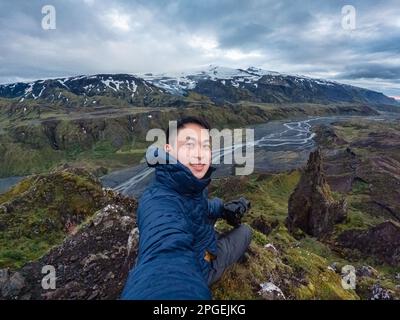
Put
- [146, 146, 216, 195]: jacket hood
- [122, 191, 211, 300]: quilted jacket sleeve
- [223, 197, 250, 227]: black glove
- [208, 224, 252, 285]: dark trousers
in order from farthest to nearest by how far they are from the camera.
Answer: [223, 197, 250, 227]: black glove < [208, 224, 252, 285]: dark trousers < [146, 146, 216, 195]: jacket hood < [122, 191, 211, 300]: quilted jacket sleeve

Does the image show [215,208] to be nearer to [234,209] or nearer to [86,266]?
[234,209]

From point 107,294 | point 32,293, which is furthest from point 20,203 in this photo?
point 107,294

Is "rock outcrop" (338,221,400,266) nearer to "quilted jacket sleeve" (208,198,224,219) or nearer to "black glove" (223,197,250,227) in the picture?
"black glove" (223,197,250,227)

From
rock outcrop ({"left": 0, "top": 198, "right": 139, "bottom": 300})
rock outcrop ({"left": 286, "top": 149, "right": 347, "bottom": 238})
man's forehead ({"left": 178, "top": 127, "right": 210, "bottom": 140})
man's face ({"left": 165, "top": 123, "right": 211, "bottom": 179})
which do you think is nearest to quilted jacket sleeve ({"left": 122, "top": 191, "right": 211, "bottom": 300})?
man's face ({"left": 165, "top": 123, "right": 211, "bottom": 179})

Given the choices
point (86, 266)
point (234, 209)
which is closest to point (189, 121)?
point (234, 209)

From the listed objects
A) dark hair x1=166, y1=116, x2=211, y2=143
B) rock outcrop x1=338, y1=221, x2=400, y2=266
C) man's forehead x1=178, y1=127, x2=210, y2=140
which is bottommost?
rock outcrop x1=338, y1=221, x2=400, y2=266

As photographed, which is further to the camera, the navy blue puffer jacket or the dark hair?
the dark hair
